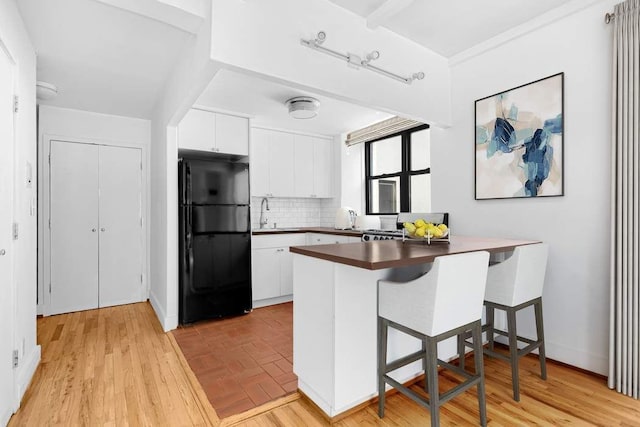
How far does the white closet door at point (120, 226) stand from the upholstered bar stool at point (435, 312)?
368 cm

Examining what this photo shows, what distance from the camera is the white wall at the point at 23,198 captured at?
1920 mm

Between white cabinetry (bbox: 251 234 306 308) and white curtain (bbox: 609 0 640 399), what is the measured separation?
123 inches

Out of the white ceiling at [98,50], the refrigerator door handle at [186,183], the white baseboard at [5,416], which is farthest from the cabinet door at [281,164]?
the white baseboard at [5,416]

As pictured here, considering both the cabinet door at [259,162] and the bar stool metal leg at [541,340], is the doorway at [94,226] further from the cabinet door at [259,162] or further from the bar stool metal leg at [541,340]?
the bar stool metal leg at [541,340]

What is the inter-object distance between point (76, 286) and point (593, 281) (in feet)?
16.7

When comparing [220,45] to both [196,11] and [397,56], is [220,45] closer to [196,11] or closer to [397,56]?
[196,11]

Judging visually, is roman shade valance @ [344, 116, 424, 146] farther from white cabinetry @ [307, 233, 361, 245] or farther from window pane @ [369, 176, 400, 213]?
white cabinetry @ [307, 233, 361, 245]

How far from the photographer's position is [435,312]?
1.53 m

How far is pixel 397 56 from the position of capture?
2529 millimetres

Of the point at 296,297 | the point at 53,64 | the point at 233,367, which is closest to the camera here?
the point at 296,297

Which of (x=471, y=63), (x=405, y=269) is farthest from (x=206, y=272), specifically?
(x=471, y=63)

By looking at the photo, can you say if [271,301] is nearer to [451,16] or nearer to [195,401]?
[195,401]

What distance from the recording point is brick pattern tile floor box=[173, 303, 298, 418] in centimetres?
202

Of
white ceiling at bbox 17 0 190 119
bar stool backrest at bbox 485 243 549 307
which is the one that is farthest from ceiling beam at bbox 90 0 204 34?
bar stool backrest at bbox 485 243 549 307
